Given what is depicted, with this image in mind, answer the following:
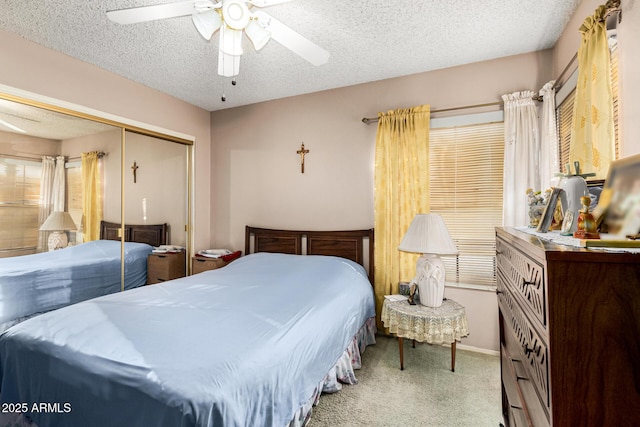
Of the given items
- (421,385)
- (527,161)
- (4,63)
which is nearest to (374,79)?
(527,161)

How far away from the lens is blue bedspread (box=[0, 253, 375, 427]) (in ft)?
3.65

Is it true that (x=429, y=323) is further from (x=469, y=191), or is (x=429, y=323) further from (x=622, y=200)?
(x=622, y=200)

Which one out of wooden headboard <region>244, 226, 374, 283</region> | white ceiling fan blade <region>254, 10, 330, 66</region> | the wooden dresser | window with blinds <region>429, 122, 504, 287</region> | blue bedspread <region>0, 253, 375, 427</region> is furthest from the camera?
wooden headboard <region>244, 226, 374, 283</region>

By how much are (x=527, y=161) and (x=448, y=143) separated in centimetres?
68

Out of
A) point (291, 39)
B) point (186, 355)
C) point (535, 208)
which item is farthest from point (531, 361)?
point (291, 39)

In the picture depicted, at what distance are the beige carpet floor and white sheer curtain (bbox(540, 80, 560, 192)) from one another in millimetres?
1612

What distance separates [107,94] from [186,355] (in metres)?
2.86

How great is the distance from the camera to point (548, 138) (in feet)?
7.74

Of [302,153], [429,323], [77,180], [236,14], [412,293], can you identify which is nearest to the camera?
[236,14]

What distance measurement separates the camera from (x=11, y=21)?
2172 millimetres

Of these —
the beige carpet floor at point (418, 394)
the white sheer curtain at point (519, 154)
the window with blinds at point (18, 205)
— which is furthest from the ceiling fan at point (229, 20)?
the beige carpet floor at point (418, 394)

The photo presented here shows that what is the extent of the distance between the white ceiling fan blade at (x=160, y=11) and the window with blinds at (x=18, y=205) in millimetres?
1694

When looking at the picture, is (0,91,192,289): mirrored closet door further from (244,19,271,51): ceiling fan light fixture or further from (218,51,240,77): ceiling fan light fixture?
(244,19,271,51): ceiling fan light fixture

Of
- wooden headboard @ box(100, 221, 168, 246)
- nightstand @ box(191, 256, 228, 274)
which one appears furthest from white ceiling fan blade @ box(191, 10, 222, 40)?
nightstand @ box(191, 256, 228, 274)
